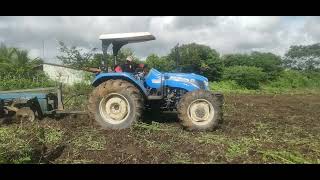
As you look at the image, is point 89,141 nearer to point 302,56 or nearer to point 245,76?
point 245,76

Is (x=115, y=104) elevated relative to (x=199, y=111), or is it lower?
elevated

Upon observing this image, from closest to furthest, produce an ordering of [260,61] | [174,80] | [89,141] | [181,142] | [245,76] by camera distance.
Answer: [181,142]
[89,141]
[174,80]
[245,76]
[260,61]

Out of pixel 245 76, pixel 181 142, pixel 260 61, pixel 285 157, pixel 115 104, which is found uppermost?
pixel 260 61

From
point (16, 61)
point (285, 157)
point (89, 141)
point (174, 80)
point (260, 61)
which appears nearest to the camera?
point (285, 157)

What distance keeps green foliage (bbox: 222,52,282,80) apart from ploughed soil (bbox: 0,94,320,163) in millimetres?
26627

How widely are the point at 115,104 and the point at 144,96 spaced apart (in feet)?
2.14

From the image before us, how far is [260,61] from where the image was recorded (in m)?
37.9

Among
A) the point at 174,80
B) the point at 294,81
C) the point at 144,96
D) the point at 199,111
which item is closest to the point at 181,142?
the point at 199,111

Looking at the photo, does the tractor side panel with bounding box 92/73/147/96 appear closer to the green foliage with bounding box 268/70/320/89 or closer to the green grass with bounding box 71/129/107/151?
the green grass with bounding box 71/129/107/151

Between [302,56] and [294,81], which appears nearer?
[294,81]

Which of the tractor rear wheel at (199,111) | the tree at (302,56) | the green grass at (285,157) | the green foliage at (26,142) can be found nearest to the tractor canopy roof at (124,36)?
the tractor rear wheel at (199,111)

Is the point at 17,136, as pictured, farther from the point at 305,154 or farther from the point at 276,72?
the point at 276,72

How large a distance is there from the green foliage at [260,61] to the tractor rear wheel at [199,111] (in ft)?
88.8

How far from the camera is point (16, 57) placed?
99.3 feet
